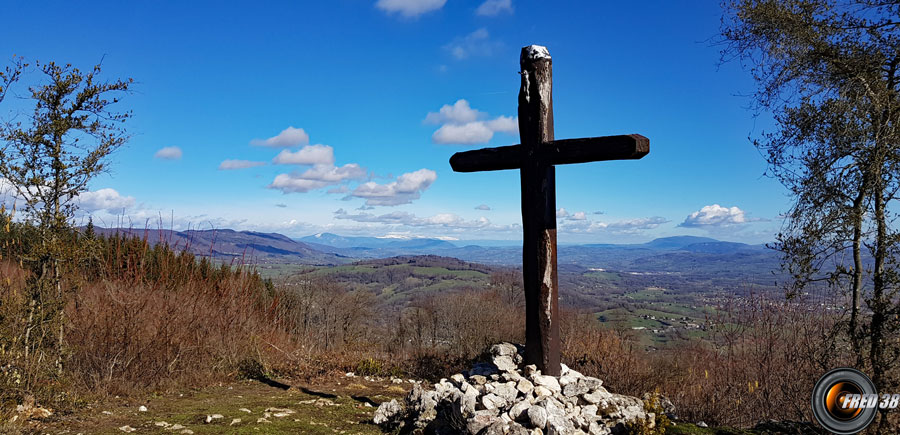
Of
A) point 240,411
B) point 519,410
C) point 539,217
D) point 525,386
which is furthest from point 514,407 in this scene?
point 240,411

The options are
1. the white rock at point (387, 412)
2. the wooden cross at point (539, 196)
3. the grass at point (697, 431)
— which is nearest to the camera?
the grass at point (697, 431)

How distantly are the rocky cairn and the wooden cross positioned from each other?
375mm

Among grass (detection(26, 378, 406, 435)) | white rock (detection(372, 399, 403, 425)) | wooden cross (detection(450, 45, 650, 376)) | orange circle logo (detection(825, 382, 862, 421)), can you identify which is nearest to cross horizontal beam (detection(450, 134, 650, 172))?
wooden cross (detection(450, 45, 650, 376))

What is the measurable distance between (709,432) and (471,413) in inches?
106

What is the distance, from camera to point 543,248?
6.20 m

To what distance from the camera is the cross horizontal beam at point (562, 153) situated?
550cm

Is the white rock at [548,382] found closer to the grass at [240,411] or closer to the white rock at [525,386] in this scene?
the white rock at [525,386]

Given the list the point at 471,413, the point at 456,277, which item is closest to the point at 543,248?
the point at 471,413

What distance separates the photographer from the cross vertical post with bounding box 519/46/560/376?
6219mm

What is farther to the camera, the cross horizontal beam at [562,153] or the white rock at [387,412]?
the white rock at [387,412]

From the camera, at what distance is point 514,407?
18.1ft

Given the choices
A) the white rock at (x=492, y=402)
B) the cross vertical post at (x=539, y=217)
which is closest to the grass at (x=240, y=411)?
the white rock at (x=492, y=402)

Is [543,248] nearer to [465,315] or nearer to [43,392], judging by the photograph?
[43,392]

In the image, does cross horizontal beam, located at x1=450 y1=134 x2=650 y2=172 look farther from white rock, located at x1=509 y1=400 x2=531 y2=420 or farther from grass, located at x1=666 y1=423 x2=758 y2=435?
grass, located at x1=666 y1=423 x2=758 y2=435
